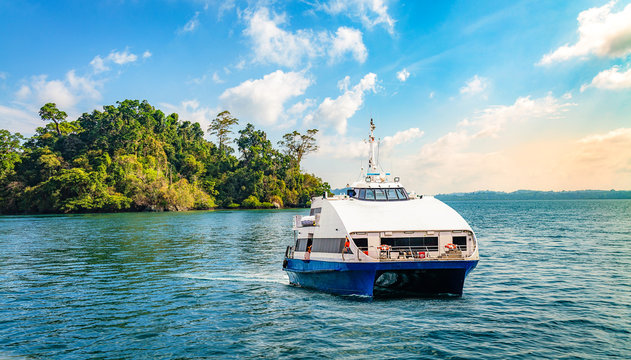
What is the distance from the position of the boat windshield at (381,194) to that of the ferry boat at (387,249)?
0.23m

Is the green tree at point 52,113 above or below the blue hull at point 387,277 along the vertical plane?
above

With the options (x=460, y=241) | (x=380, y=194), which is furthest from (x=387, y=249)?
(x=380, y=194)

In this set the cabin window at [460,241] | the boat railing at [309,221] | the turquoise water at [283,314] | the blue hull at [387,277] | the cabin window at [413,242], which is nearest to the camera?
the turquoise water at [283,314]

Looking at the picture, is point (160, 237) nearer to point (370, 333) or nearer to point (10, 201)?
point (370, 333)

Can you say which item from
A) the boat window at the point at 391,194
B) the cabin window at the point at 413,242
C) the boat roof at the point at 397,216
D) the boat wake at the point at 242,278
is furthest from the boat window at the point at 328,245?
the boat window at the point at 391,194

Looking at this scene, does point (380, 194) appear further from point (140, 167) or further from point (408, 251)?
point (140, 167)

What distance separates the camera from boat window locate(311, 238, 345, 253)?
19.2 metres

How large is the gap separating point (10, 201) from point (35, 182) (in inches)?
303

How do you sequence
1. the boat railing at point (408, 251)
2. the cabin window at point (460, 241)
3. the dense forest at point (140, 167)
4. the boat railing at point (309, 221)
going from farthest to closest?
1. the dense forest at point (140, 167)
2. the boat railing at point (309, 221)
3. the cabin window at point (460, 241)
4. the boat railing at point (408, 251)

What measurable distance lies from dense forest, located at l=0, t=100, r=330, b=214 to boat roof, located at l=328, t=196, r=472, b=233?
10321cm

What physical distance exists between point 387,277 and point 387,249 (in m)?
3.13

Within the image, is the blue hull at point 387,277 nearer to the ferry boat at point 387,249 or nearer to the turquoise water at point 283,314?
the ferry boat at point 387,249

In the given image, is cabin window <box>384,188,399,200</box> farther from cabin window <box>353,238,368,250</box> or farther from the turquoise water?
the turquoise water

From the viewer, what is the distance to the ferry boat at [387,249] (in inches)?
704
